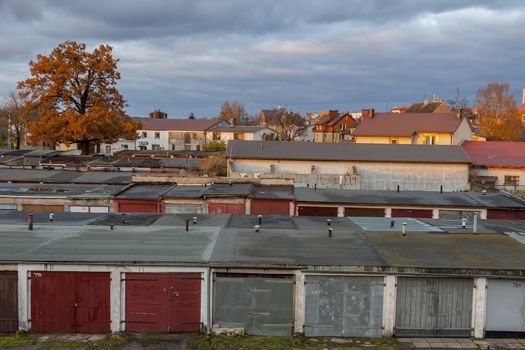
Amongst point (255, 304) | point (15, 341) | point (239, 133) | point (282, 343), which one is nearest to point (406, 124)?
point (239, 133)

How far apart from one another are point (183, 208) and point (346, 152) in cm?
2247

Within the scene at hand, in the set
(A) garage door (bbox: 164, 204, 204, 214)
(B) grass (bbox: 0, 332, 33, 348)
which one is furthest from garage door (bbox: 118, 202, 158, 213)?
(B) grass (bbox: 0, 332, 33, 348)

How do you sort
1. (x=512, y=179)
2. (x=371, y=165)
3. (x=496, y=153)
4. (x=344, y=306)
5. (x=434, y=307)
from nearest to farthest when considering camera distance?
(x=344, y=306), (x=434, y=307), (x=371, y=165), (x=512, y=179), (x=496, y=153)

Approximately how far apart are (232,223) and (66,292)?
7334mm

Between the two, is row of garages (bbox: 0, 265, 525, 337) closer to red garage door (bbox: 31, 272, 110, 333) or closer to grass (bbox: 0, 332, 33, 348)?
red garage door (bbox: 31, 272, 110, 333)

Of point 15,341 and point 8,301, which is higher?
point 8,301

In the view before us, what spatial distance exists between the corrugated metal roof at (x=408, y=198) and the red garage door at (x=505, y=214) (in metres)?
0.28

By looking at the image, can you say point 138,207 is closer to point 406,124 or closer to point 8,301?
point 8,301

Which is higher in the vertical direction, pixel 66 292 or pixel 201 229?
pixel 201 229

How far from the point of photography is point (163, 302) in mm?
15352

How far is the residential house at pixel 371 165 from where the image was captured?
142ft

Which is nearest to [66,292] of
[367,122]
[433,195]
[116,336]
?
[116,336]

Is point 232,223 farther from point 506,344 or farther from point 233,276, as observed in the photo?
point 506,344

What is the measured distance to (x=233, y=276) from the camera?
50.5ft
